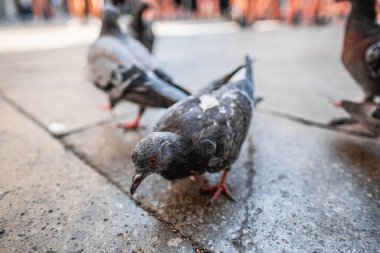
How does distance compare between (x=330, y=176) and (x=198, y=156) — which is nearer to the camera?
(x=198, y=156)

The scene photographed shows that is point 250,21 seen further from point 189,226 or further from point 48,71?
point 189,226

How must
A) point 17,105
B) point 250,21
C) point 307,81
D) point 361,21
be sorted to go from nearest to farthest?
point 361,21
point 17,105
point 307,81
point 250,21

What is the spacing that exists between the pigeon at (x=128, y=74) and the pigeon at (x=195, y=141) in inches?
17.5

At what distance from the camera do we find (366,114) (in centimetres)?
239

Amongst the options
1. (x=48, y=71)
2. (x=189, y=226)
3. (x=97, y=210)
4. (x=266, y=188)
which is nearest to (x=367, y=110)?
(x=266, y=188)

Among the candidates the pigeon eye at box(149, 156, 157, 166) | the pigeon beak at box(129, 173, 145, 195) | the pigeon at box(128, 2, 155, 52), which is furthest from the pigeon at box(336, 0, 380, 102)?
the pigeon at box(128, 2, 155, 52)

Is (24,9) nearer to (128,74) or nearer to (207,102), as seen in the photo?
(128,74)

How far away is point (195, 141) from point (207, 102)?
0.36 m

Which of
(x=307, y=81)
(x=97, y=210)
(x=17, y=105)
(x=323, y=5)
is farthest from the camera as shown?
(x=323, y=5)

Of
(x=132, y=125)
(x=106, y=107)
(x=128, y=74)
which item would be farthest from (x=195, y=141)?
(x=106, y=107)

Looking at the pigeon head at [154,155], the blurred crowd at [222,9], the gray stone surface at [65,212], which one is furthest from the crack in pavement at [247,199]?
the blurred crowd at [222,9]

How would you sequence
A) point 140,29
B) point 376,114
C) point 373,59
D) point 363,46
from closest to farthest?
point 376,114 < point 373,59 < point 363,46 < point 140,29

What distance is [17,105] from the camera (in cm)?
355

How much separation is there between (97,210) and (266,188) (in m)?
1.08
